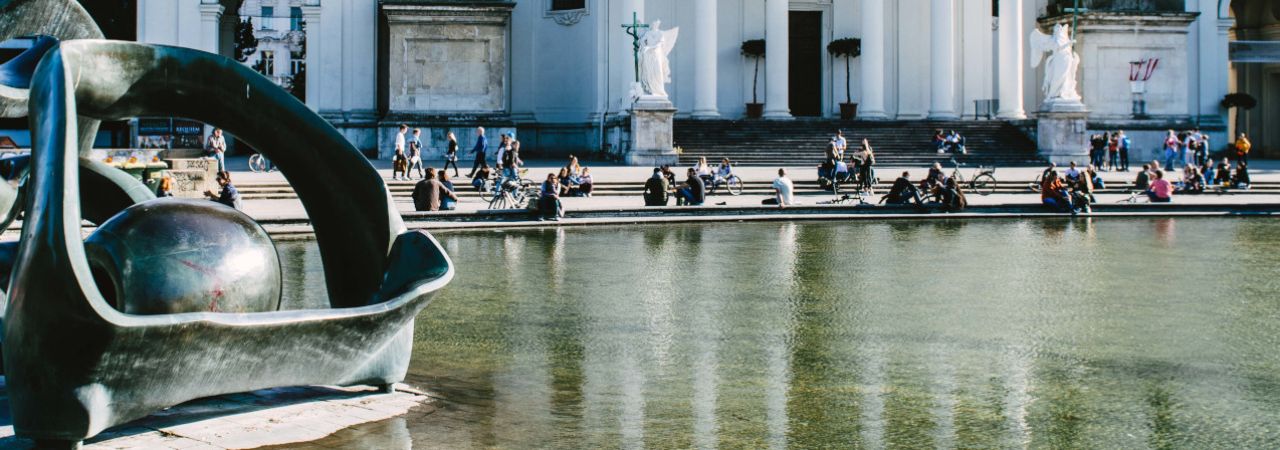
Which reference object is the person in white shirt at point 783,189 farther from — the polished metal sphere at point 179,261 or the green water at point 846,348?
the polished metal sphere at point 179,261

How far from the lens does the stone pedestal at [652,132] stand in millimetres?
40750

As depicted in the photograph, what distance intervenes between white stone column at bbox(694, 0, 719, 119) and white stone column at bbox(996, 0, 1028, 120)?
32.8 feet

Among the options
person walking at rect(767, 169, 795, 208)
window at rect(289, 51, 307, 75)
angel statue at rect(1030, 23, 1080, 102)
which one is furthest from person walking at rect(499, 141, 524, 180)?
window at rect(289, 51, 307, 75)

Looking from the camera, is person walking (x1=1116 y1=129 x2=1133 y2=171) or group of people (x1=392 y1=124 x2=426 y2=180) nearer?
group of people (x1=392 y1=124 x2=426 y2=180)

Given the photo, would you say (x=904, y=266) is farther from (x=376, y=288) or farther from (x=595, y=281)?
(x=376, y=288)

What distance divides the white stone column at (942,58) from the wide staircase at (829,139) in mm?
1290

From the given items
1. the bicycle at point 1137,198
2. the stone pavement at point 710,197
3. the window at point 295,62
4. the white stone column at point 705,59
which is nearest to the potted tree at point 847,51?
the white stone column at point 705,59

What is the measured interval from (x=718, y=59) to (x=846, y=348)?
121 ft

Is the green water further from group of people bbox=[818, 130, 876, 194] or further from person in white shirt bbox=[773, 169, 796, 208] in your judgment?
group of people bbox=[818, 130, 876, 194]

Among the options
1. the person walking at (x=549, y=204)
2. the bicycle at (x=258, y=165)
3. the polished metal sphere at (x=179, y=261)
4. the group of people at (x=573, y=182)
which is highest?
the bicycle at (x=258, y=165)

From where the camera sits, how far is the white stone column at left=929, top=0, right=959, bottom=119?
1822 inches

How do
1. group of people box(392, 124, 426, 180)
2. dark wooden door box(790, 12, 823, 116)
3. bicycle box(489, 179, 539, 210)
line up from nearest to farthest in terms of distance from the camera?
bicycle box(489, 179, 539, 210)
group of people box(392, 124, 426, 180)
dark wooden door box(790, 12, 823, 116)

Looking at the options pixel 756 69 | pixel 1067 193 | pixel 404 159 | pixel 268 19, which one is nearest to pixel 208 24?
pixel 404 159

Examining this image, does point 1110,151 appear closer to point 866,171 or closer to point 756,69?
point 866,171
